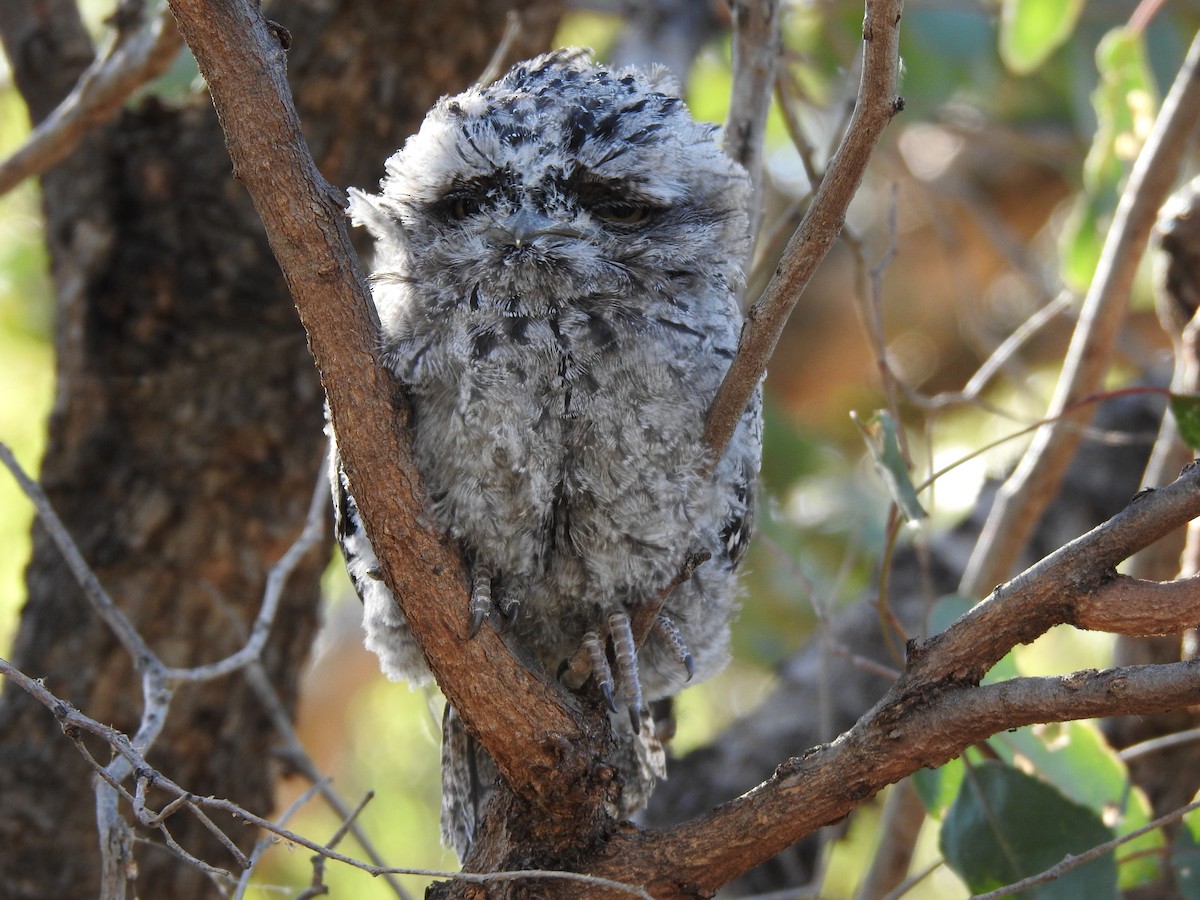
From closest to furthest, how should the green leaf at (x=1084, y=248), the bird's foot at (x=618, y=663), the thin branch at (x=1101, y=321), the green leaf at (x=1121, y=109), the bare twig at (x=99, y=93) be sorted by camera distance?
the bird's foot at (x=618, y=663)
the bare twig at (x=99, y=93)
the thin branch at (x=1101, y=321)
the green leaf at (x=1121, y=109)
the green leaf at (x=1084, y=248)

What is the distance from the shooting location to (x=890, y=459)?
197 centimetres

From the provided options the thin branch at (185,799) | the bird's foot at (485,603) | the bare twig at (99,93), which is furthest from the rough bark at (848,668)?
the bare twig at (99,93)

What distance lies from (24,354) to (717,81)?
279cm

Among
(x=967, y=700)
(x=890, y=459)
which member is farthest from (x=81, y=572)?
(x=967, y=700)

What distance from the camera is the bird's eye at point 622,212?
6.77ft

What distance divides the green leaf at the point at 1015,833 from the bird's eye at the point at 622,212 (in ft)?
3.67

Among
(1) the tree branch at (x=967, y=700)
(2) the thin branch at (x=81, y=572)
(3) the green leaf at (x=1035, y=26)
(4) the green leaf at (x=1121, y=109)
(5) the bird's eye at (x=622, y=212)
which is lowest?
(1) the tree branch at (x=967, y=700)

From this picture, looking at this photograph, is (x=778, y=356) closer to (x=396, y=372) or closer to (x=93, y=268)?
(x=93, y=268)

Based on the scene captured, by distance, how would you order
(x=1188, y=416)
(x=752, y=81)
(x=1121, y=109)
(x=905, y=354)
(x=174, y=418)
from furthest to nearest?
(x=905, y=354) < (x=1121, y=109) < (x=174, y=418) < (x=752, y=81) < (x=1188, y=416)

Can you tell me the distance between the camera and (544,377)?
6.21ft

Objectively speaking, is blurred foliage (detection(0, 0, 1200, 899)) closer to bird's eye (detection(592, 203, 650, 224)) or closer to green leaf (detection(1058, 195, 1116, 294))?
green leaf (detection(1058, 195, 1116, 294))

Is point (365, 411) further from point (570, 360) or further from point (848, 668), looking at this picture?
point (848, 668)

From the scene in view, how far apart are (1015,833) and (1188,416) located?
0.76 m

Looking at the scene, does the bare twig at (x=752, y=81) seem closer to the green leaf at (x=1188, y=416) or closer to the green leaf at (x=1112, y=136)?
the green leaf at (x=1188, y=416)
